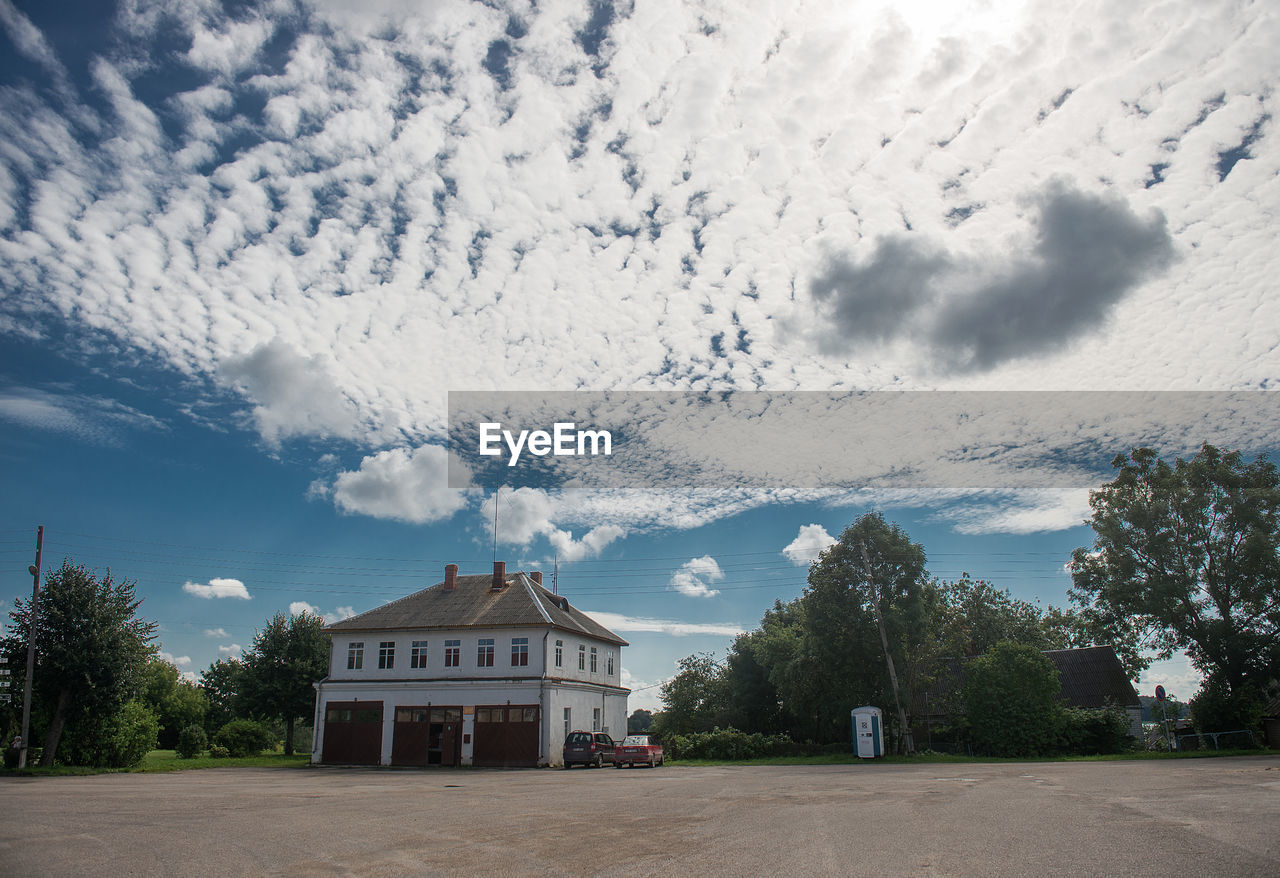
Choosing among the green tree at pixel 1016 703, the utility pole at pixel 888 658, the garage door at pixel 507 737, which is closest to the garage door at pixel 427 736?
the garage door at pixel 507 737

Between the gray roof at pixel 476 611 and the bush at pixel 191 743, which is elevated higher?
the gray roof at pixel 476 611

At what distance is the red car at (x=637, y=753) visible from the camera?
110 ft

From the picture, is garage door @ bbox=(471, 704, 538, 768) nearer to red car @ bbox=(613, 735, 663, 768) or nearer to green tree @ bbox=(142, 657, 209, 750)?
red car @ bbox=(613, 735, 663, 768)

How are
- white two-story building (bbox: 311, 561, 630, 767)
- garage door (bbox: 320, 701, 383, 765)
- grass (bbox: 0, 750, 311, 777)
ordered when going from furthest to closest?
garage door (bbox: 320, 701, 383, 765)
white two-story building (bbox: 311, 561, 630, 767)
grass (bbox: 0, 750, 311, 777)

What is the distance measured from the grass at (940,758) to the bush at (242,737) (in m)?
24.6

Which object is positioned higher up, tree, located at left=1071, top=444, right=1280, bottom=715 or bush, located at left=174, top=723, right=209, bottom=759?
tree, located at left=1071, top=444, right=1280, bottom=715

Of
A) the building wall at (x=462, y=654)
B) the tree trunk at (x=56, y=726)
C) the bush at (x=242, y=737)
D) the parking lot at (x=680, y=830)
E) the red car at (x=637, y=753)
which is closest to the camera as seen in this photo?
the parking lot at (x=680, y=830)

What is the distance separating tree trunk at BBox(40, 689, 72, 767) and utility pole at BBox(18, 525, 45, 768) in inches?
26.8

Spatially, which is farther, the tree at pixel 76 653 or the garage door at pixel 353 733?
the garage door at pixel 353 733

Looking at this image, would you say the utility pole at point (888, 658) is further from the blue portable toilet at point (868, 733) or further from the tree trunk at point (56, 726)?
the tree trunk at point (56, 726)

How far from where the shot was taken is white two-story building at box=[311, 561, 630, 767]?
123 ft

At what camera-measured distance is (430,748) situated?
1510 inches

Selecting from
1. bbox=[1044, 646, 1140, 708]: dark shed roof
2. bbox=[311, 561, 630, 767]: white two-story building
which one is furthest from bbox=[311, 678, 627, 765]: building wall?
bbox=[1044, 646, 1140, 708]: dark shed roof

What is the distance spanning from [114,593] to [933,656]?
37405 millimetres
